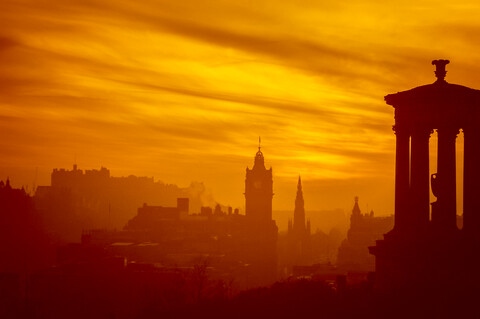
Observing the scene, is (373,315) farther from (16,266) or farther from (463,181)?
(16,266)

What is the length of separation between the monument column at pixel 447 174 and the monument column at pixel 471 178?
0.39 meters

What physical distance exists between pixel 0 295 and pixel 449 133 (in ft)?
117

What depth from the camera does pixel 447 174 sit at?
35312mm

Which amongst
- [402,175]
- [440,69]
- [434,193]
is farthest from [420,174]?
[440,69]

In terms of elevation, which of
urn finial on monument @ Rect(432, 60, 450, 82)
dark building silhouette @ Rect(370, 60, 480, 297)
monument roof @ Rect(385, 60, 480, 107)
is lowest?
dark building silhouette @ Rect(370, 60, 480, 297)

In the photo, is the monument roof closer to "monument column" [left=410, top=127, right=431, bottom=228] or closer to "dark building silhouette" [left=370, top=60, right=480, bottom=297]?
"dark building silhouette" [left=370, top=60, right=480, bottom=297]

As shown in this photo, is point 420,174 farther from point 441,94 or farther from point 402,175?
point 441,94

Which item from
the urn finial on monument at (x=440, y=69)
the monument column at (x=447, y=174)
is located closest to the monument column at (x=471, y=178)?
the monument column at (x=447, y=174)

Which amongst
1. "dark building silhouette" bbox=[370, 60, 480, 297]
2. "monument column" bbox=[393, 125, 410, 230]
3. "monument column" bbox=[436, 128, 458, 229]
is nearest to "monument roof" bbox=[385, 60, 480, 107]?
"dark building silhouette" bbox=[370, 60, 480, 297]

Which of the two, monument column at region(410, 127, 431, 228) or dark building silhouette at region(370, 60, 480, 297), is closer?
dark building silhouette at region(370, 60, 480, 297)

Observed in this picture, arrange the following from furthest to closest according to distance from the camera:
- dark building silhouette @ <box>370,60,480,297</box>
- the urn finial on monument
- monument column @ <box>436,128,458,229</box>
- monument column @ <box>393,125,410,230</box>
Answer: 1. monument column @ <box>393,125,410,230</box>
2. the urn finial on monument
3. monument column @ <box>436,128,458,229</box>
4. dark building silhouette @ <box>370,60,480,297</box>

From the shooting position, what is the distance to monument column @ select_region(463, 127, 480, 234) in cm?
3528

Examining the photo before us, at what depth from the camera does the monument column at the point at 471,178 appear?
35281 mm

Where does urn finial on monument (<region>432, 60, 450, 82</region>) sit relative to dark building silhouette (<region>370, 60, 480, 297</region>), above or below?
above
